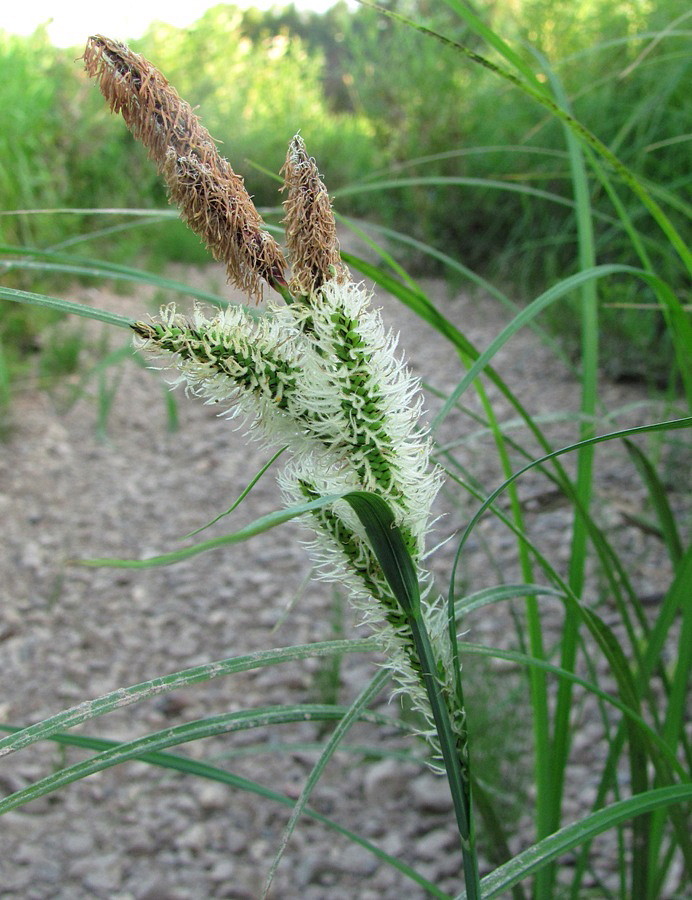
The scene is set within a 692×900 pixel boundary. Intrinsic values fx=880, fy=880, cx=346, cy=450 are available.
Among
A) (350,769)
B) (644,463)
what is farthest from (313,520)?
(350,769)

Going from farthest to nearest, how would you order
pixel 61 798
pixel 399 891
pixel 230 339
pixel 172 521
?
pixel 172 521
pixel 61 798
pixel 399 891
pixel 230 339

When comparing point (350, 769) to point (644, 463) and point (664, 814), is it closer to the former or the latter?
point (664, 814)

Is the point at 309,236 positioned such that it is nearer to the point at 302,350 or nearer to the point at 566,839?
the point at 302,350

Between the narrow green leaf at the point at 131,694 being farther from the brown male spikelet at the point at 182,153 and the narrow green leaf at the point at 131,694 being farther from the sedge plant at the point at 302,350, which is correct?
the brown male spikelet at the point at 182,153

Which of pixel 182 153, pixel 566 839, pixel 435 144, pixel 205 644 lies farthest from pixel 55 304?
pixel 435 144

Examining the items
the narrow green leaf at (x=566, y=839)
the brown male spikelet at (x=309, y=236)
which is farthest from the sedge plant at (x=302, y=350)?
the narrow green leaf at (x=566, y=839)

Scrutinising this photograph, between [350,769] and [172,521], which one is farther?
[172,521]
